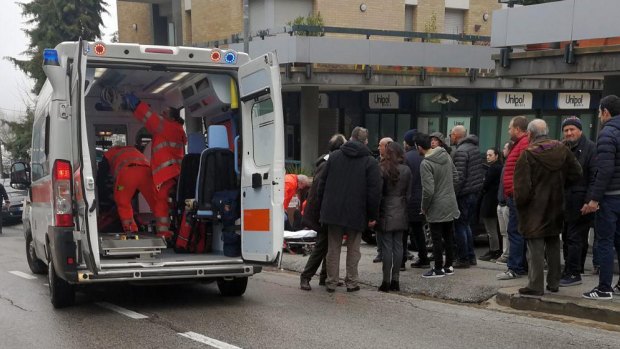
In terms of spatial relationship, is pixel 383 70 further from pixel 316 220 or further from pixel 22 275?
pixel 22 275

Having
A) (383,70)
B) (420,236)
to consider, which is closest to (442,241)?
(420,236)

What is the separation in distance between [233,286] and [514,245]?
344 centimetres

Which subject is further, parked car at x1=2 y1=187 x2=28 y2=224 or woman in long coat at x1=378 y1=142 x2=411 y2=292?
parked car at x1=2 y1=187 x2=28 y2=224

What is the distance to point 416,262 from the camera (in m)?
9.23

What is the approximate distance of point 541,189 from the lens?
659 cm

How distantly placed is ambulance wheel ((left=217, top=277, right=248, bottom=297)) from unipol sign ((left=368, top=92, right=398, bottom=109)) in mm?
15476

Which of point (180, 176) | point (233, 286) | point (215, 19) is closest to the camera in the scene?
point (233, 286)

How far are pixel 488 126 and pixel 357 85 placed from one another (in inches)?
264

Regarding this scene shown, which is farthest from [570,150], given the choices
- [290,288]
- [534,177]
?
[290,288]

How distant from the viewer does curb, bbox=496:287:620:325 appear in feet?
Result: 19.9

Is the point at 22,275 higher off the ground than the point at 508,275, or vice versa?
the point at 508,275

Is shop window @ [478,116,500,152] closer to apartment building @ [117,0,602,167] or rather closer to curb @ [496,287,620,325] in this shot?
apartment building @ [117,0,602,167]

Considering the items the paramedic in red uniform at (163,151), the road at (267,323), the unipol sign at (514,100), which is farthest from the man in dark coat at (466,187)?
the unipol sign at (514,100)

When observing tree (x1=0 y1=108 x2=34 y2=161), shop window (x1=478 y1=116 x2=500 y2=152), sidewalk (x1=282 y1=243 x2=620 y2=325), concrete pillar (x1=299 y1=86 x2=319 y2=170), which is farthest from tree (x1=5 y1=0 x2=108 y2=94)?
sidewalk (x1=282 y1=243 x2=620 y2=325)
